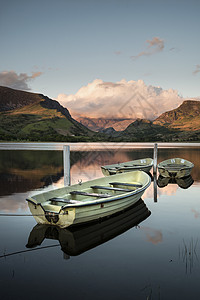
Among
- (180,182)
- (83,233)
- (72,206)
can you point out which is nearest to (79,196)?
(83,233)

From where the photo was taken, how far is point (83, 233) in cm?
1020

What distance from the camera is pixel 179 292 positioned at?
20.6 ft

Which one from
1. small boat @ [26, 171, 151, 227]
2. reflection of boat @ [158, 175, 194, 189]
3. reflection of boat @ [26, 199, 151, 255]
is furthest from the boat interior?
reflection of boat @ [158, 175, 194, 189]

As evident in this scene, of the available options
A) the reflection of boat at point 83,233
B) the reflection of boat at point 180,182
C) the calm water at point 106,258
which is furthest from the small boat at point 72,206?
the reflection of boat at point 180,182

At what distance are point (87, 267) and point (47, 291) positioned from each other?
1.61 meters

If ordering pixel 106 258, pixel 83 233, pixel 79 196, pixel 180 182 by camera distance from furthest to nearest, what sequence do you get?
pixel 180 182, pixel 79 196, pixel 83 233, pixel 106 258

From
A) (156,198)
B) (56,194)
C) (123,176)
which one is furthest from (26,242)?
(156,198)

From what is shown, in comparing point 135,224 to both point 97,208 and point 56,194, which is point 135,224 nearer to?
point 97,208

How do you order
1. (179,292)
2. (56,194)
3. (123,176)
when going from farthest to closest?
(123,176) → (56,194) → (179,292)

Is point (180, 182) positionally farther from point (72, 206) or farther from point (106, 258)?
point (106, 258)

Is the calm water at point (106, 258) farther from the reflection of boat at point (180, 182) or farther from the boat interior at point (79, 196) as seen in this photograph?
the reflection of boat at point (180, 182)

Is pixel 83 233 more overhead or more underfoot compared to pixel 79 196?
more underfoot

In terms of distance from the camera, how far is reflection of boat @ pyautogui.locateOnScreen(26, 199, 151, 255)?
9.19 m

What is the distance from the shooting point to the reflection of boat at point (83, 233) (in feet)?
30.1
